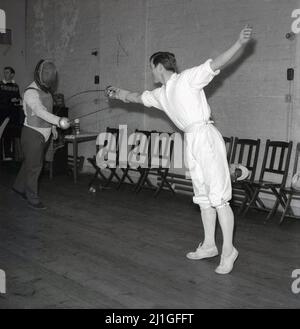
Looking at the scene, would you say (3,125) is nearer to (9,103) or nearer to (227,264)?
(9,103)

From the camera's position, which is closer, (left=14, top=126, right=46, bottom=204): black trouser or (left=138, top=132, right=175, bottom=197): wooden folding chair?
(left=14, top=126, right=46, bottom=204): black trouser

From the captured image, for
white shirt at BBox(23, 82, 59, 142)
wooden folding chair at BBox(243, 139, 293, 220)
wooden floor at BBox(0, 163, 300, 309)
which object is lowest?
wooden floor at BBox(0, 163, 300, 309)

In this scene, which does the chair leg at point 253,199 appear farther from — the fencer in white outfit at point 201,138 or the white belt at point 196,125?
the white belt at point 196,125

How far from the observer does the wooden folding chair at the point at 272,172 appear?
4777 millimetres

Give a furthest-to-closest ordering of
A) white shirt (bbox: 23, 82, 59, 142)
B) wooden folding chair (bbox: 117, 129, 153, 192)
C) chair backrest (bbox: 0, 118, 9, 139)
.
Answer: chair backrest (bbox: 0, 118, 9, 139), wooden folding chair (bbox: 117, 129, 153, 192), white shirt (bbox: 23, 82, 59, 142)

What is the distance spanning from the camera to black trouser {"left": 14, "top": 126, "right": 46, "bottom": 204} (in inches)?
194

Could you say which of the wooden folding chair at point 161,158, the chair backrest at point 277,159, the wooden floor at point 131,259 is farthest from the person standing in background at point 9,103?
the chair backrest at point 277,159

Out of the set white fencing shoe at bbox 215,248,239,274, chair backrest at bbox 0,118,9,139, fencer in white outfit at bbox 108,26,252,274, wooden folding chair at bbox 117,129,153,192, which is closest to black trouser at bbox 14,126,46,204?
wooden folding chair at bbox 117,129,153,192

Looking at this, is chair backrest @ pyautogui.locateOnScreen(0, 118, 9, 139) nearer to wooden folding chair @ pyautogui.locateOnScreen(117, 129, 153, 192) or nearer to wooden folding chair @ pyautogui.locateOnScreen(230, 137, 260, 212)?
wooden folding chair @ pyautogui.locateOnScreen(117, 129, 153, 192)

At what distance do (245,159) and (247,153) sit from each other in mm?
72

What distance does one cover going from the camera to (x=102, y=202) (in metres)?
5.58

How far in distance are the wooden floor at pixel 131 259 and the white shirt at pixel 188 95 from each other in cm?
107

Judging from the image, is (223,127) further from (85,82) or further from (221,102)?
(85,82)

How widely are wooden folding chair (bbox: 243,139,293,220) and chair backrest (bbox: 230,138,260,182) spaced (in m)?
0.11
